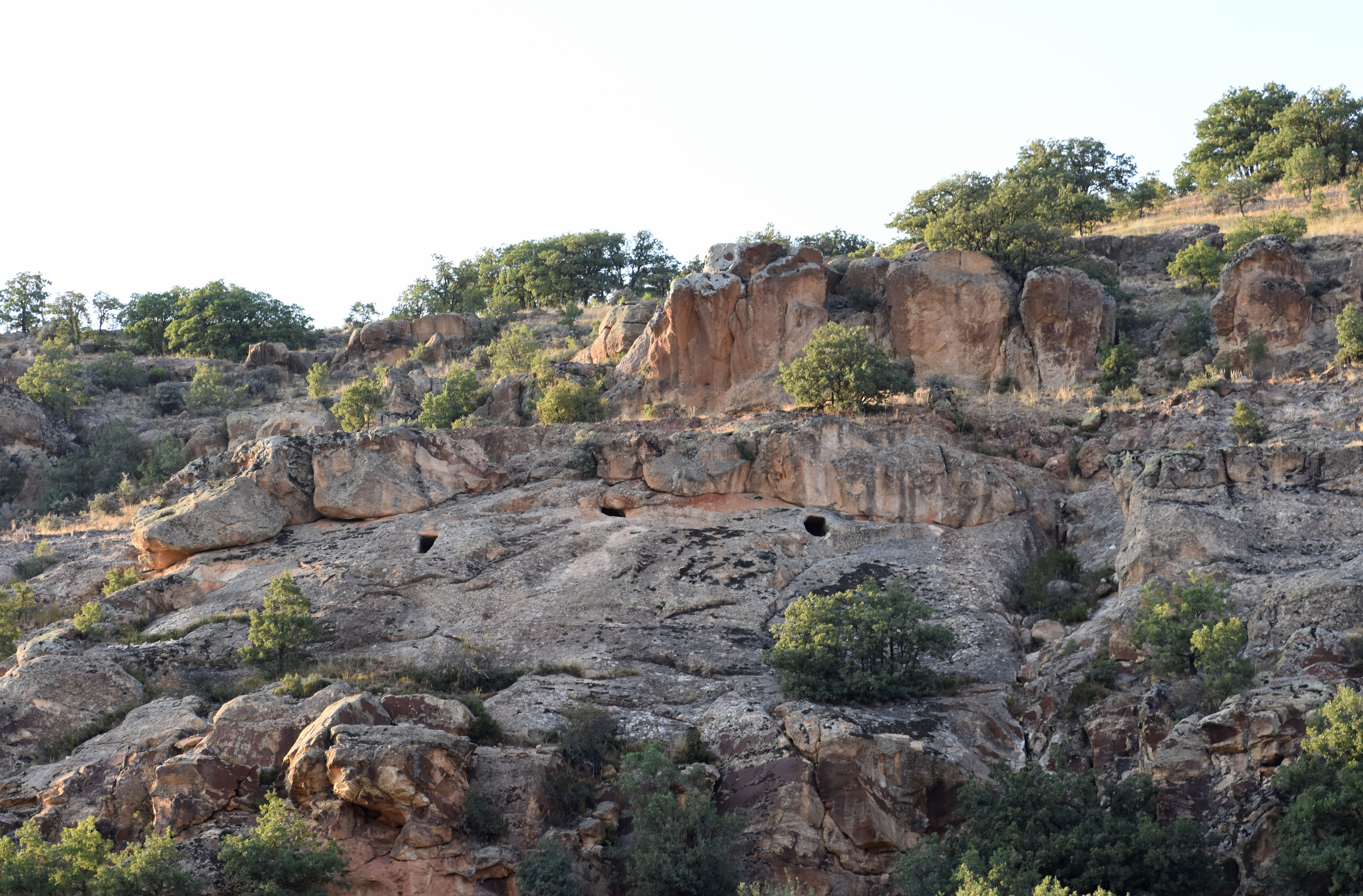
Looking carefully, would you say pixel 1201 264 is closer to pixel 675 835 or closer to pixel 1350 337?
pixel 1350 337

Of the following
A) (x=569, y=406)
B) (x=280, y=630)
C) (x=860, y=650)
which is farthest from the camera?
(x=569, y=406)

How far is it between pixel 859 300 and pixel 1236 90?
107 feet

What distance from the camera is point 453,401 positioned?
36.2 meters

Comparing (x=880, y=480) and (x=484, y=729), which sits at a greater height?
(x=880, y=480)

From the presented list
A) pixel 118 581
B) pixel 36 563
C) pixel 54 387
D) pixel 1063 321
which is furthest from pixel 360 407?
pixel 1063 321

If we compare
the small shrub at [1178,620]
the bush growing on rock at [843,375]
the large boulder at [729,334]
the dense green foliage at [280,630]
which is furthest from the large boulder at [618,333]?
the small shrub at [1178,620]

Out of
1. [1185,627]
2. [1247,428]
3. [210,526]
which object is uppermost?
[1247,428]

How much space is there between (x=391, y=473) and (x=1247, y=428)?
20.6m

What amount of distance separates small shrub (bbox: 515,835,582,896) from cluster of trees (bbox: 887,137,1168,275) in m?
29.2

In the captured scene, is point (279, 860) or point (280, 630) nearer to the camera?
point (279, 860)

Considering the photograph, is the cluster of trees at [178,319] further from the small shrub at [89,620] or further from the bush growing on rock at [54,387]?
the small shrub at [89,620]

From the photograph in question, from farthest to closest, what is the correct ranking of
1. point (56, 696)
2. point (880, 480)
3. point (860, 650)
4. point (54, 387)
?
point (54, 387) < point (880, 480) < point (860, 650) < point (56, 696)

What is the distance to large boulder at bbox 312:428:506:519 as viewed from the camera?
27656mm

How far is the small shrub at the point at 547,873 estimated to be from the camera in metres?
16.1
